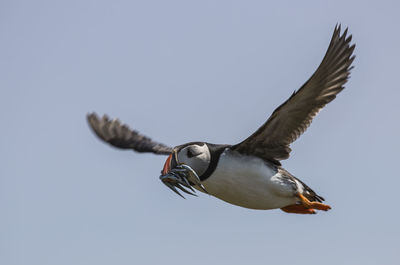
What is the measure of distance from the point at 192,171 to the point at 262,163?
3.72 ft

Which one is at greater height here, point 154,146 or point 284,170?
point 154,146

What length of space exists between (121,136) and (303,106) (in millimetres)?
3716

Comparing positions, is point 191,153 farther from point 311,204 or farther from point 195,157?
point 311,204

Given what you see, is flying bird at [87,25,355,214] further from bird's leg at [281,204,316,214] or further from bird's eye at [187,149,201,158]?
bird's leg at [281,204,316,214]

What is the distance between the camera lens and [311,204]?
8000 millimetres

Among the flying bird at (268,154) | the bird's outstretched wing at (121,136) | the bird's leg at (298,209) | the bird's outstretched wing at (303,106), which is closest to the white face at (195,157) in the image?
the flying bird at (268,154)

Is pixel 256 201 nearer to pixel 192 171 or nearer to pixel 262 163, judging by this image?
pixel 262 163

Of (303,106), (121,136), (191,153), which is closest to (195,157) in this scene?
(191,153)

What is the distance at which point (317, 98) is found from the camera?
7586mm

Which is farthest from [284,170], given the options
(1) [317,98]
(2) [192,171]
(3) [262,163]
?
(2) [192,171]

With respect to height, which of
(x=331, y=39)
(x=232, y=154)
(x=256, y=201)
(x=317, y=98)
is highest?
(x=331, y=39)

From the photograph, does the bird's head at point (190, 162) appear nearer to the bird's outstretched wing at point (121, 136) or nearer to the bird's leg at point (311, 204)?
the bird's leg at point (311, 204)

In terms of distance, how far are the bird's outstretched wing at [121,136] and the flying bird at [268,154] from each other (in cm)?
235

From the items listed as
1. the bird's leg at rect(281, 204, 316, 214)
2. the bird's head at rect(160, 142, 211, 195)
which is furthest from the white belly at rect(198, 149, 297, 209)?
the bird's leg at rect(281, 204, 316, 214)
